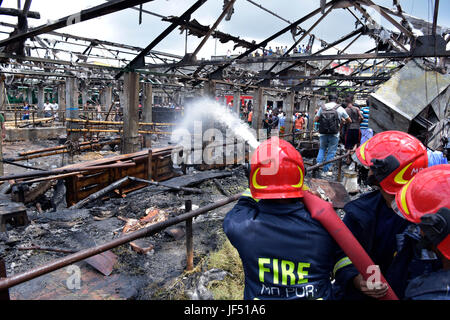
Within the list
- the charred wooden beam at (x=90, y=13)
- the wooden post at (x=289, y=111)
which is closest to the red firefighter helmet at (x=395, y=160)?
the charred wooden beam at (x=90, y=13)

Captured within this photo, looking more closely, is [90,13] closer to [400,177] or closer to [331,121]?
[400,177]

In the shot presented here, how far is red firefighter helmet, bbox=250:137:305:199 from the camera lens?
4.91ft

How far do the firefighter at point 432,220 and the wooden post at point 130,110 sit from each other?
27.5ft

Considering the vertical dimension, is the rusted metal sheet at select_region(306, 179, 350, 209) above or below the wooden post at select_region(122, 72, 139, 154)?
below

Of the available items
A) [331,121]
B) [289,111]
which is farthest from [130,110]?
[289,111]

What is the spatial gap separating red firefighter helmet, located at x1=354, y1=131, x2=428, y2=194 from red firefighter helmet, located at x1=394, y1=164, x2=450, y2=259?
0.49 metres

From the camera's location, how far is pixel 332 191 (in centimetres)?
562

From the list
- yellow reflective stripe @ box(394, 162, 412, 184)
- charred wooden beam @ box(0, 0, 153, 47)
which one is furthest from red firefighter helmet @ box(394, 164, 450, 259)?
charred wooden beam @ box(0, 0, 153, 47)

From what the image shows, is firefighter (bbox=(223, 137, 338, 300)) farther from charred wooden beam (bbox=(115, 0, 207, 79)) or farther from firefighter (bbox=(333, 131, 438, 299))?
charred wooden beam (bbox=(115, 0, 207, 79))

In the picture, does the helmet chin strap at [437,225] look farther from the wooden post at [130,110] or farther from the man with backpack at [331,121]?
the wooden post at [130,110]

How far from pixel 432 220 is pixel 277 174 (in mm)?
688
